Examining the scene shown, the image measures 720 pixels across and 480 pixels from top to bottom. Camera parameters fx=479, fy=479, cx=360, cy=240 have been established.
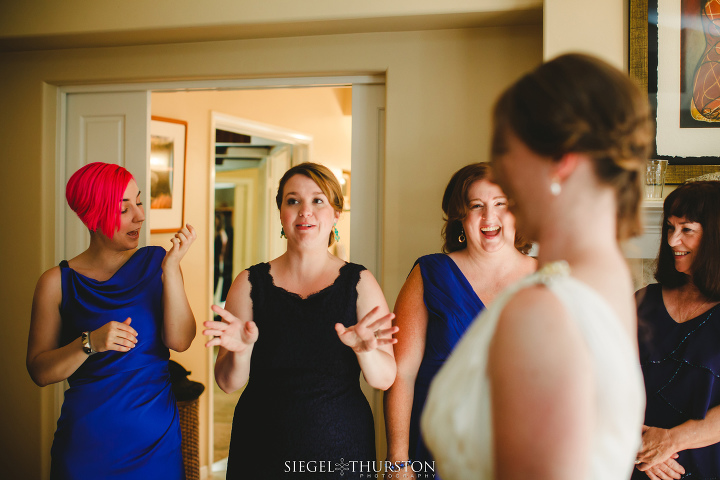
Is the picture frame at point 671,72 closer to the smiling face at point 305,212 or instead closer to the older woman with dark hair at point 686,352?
the older woman with dark hair at point 686,352

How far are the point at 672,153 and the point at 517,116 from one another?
151 centimetres

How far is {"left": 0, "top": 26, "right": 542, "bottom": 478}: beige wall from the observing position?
2.20 m

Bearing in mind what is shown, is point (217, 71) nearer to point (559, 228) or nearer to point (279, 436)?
point (279, 436)

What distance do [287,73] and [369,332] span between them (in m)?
1.58

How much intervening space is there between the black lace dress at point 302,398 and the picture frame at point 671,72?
4.39 feet

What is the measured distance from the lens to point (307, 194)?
158 centimetres

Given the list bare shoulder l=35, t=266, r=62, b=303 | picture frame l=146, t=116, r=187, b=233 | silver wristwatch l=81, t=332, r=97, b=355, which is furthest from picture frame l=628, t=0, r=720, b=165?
picture frame l=146, t=116, r=187, b=233

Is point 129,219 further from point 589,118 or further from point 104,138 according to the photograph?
point 589,118

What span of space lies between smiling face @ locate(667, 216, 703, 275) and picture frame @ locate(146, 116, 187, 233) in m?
2.75

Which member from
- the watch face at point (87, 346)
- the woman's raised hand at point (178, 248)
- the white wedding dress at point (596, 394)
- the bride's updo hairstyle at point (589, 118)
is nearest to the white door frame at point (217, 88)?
the woman's raised hand at point (178, 248)

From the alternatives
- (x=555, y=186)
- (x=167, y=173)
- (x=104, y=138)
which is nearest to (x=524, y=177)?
(x=555, y=186)

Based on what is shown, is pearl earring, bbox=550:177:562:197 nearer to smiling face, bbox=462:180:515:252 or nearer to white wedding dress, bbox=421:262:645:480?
white wedding dress, bbox=421:262:645:480

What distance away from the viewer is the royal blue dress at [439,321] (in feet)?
5.22

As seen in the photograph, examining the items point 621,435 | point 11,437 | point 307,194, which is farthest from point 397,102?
point 11,437
